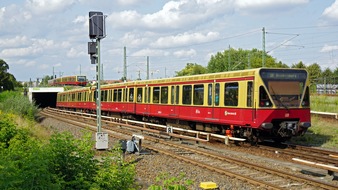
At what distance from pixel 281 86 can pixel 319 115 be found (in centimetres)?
863

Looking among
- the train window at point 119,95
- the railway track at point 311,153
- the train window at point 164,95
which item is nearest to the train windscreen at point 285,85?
the railway track at point 311,153

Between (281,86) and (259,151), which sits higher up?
(281,86)

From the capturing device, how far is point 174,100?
21062 mm

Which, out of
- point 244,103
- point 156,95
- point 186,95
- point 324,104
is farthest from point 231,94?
point 324,104

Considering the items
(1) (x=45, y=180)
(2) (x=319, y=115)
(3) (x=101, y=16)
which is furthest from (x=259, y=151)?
(1) (x=45, y=180)

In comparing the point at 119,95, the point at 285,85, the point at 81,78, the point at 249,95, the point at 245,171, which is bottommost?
the point at 245,171

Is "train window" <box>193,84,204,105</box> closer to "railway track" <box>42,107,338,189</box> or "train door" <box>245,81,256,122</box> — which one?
"train door" <box>245,81,256,122</box>

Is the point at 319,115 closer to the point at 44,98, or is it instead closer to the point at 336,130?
the point at 336,130

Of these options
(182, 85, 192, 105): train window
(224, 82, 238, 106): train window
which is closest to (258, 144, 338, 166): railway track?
(224, 82, 238, 106): train window

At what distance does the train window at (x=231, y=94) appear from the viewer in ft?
52.9

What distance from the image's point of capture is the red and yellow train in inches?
594

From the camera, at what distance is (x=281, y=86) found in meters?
15.4

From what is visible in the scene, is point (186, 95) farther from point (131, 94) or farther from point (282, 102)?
Answer: point (131, 94)

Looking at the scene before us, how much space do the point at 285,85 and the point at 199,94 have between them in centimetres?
439
